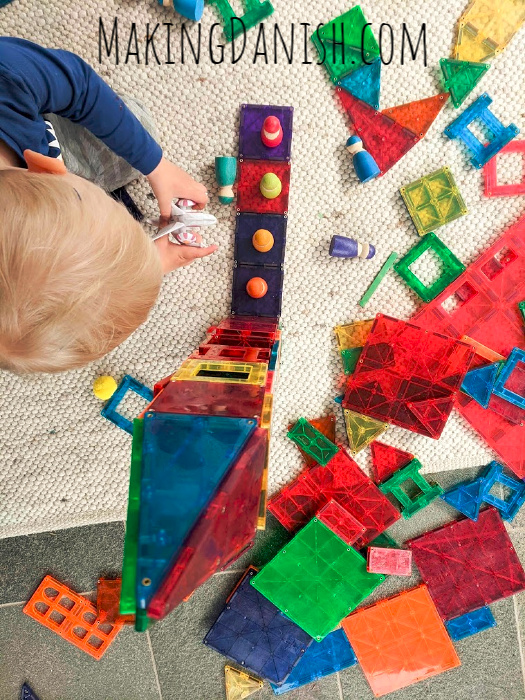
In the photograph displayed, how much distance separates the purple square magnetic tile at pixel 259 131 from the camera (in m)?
0.67

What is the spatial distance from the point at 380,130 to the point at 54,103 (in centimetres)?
43

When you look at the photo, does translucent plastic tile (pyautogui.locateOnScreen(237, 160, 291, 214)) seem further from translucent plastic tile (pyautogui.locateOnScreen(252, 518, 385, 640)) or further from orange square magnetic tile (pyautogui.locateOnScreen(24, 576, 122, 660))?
orange square magnetic tile (pyautogui.locateOnScreen(24, 576, 122, 660))

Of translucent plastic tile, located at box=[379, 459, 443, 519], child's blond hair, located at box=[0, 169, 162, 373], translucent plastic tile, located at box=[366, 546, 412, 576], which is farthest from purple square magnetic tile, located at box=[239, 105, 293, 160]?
translucent plastic tile, located at box=[366, 546, 412, 576]

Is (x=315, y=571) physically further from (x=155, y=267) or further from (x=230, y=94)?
(x=230, y=94)

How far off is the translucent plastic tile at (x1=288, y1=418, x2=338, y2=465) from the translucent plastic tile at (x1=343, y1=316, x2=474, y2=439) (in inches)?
2.5

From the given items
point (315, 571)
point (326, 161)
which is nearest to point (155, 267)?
point (326, 161)

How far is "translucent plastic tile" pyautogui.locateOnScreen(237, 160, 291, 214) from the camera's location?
26.9 inches

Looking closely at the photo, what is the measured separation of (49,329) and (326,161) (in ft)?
1.59

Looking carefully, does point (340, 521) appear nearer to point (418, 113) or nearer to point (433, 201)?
point (433, 201)

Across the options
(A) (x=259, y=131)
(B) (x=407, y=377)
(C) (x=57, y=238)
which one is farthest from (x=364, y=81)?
(C) (x=57, y=238)

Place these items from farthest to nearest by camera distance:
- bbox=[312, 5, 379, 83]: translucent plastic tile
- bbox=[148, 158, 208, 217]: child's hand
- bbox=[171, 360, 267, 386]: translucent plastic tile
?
bbox=[312, 5, 379, 83]: translucent plastic tile
bbox=[148, 158, 208, 217]: child's hand
bbox=[171, 360, 267, 386]: translucent plastic tile

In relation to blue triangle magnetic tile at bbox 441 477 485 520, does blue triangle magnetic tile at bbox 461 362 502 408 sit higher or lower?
higher

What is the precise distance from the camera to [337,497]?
726 millimetres

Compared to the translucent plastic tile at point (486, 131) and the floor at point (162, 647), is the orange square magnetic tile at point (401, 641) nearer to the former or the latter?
the floor at point (162, 647)
